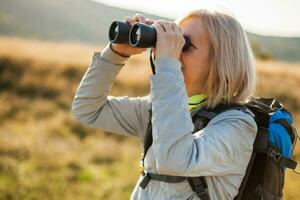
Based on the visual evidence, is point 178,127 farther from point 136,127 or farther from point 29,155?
point 29,155

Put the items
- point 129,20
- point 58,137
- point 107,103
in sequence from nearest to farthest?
point 129,20 < point 107,103 < point 58,137

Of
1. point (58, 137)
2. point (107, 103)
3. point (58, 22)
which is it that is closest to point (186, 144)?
point (107, 103)

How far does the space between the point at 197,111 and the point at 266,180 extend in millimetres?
379

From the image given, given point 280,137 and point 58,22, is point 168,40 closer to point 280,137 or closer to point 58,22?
point 280,137

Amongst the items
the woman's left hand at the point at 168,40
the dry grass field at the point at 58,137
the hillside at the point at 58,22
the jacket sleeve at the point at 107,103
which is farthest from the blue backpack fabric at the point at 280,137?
the hillside at the point at 58,22

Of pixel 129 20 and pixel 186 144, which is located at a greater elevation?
pixel 129 20

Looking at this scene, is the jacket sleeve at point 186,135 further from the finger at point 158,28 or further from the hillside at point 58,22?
the hillside at point 58,22

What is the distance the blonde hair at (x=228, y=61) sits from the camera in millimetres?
2160

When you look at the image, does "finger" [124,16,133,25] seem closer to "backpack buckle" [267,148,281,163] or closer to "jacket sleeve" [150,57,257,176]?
"jacket sleeve" [150,57,257,176]

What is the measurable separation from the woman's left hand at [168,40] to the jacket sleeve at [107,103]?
528 millimetres

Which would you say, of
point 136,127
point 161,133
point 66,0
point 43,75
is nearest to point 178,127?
point 161,133

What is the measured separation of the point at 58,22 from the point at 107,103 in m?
78.8

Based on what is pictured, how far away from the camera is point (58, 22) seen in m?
79.6

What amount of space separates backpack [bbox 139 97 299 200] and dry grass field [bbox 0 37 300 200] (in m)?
3.69
